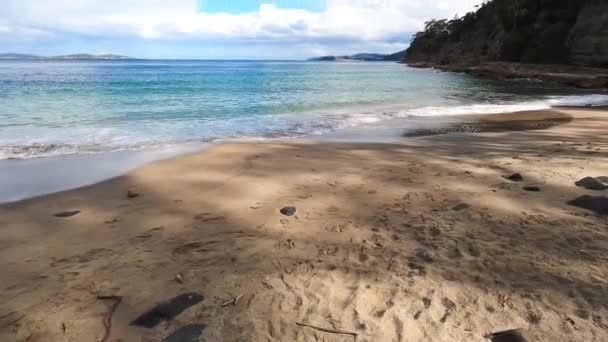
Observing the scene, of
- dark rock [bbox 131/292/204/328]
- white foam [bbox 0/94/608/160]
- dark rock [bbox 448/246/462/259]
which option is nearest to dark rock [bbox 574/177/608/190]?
dark rock [bbox 448/246/462/259]

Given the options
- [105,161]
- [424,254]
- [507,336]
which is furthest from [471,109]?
[507,336]

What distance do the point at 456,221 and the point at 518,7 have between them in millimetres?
69119

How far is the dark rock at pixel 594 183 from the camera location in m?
5.07

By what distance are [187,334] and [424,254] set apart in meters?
2.06

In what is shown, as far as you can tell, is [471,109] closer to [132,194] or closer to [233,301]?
[132,194]

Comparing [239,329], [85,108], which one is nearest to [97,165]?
[239,329]

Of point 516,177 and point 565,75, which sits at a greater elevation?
point 516,177

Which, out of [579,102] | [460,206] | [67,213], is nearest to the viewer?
[460,206]

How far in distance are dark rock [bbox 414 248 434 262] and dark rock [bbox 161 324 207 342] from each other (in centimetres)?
189

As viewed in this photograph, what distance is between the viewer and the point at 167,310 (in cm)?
285

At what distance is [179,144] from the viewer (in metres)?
9.84

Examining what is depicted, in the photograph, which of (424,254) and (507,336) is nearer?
(507,336)

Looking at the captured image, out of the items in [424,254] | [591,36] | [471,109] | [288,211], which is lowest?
[471,109]

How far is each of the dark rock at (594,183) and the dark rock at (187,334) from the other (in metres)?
5.00
